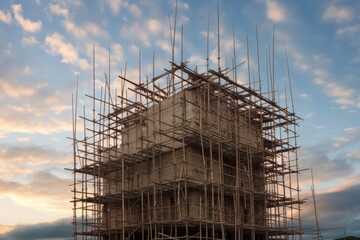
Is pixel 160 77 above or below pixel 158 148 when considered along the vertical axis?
above

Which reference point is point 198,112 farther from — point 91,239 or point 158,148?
point 91,239

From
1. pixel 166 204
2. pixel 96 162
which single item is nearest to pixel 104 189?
pixel 96 162

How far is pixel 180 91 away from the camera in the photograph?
31250 millimetres

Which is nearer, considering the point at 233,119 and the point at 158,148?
the point at 158,148

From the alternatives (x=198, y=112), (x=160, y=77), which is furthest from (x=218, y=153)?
(x=160, y=77)

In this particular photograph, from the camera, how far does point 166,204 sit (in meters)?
30.1

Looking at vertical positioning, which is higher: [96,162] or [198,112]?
[198,112]

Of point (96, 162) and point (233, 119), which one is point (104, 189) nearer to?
point (96, 162)

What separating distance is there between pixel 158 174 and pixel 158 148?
1.99m

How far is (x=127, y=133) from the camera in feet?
115

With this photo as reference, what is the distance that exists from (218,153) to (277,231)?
801cm

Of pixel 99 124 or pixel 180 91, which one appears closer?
pixel 180 91

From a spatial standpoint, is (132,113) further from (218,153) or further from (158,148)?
(218,153)

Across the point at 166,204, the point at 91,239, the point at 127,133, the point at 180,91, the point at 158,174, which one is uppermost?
the point at 180,91
